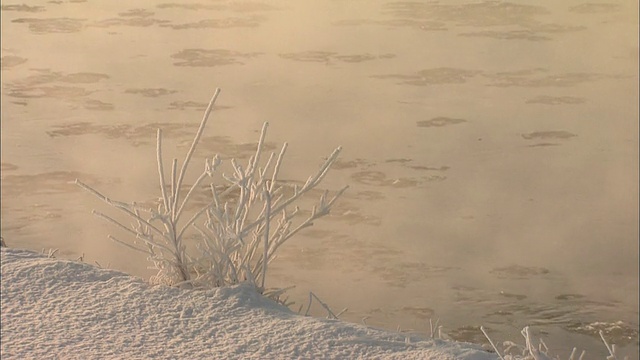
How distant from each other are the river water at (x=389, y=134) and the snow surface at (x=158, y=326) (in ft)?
4.62

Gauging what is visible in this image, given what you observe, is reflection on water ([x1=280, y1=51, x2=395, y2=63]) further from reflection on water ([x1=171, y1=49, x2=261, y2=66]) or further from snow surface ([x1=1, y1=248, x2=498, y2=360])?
snow surface ([x1=1, y1=248, x2=498, y2=360])

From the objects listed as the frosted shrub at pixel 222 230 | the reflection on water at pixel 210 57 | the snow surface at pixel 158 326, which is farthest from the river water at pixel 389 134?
the snow surface at pixel 158 326

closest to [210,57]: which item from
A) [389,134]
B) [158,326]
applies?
[389,134]

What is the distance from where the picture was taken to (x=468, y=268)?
4027 mm

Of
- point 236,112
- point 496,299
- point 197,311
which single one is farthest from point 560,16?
point 197,311

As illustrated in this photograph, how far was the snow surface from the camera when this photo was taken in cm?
195

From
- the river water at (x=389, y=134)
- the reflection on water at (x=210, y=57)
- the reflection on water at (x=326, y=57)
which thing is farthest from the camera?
the reflection on water at (x=210, y=57)

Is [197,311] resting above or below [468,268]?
above

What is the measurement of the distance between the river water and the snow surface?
4.62 feet

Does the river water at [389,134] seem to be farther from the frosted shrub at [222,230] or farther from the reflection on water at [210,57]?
the frosted shrub at [222,230]

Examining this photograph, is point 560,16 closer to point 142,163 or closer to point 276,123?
point 276,123

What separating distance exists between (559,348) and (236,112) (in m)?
2.62

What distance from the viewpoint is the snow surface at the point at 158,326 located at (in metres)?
1.95

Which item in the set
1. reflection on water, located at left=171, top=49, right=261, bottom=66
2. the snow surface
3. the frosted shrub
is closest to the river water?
reflection on water, located at left=171, top=49, right=261, bottom=66
